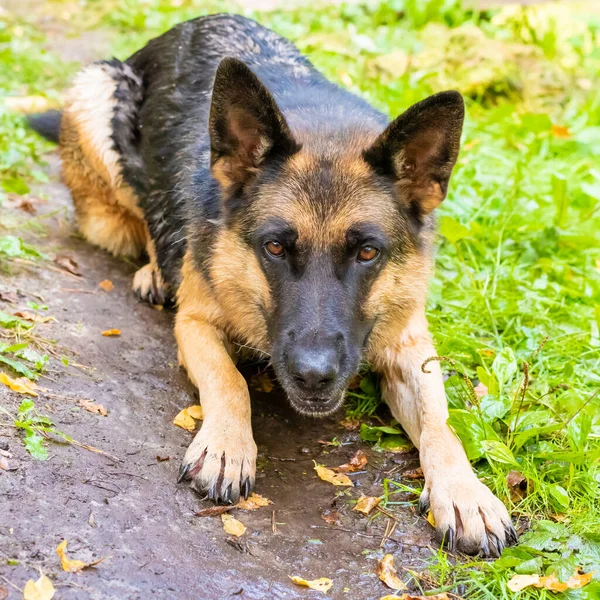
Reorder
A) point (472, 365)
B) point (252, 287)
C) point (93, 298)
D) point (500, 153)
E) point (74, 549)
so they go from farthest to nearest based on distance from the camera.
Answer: point (500, 153) → point (93, 298) → point (472, 365) → point (252, 287) → point (74, 549)

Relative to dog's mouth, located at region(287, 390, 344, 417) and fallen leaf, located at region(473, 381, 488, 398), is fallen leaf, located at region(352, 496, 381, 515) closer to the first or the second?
dog's mouth, located at region(287, 390, 344, 417)

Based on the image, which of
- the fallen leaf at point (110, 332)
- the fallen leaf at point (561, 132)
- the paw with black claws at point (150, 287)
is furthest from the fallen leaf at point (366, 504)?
the fallen leaf at point (561, 132)

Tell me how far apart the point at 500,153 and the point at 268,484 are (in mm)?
4896

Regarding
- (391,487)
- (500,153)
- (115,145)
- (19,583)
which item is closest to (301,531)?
(391,487)

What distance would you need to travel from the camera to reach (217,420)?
148 inches

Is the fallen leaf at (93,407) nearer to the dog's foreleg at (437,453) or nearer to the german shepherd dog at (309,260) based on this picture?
the german shepherd dog at (309,260)

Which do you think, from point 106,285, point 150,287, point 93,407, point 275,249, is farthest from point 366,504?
point 106,285

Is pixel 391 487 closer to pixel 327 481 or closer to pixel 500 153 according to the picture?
pixel 327 481

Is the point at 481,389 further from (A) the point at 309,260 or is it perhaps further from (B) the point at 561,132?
(B) the point at 561,132

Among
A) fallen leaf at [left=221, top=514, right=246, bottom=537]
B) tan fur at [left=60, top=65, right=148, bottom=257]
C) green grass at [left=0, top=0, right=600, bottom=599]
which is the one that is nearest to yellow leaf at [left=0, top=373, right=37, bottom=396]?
fallen leaf at [left=221, top=514, right=246, bottom=537]

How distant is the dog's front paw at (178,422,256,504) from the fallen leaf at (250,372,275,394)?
880 mm

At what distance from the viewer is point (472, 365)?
4.79 meters

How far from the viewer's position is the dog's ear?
3.64 metres

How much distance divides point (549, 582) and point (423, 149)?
2.12 metres
